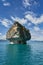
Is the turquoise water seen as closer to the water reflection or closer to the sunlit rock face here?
the water reflection

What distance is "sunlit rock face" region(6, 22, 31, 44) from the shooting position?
359ft

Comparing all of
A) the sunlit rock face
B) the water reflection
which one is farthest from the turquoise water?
the sunlit rock face

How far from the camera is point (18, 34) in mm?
110688

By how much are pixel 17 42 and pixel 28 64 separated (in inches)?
3259

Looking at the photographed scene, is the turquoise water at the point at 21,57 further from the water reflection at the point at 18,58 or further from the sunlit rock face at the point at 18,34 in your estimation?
the sunlit rock face at the point at 18,34

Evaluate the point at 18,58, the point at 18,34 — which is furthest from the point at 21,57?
the point at 18,34

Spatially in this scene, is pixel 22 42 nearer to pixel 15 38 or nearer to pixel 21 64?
pixel 15 38

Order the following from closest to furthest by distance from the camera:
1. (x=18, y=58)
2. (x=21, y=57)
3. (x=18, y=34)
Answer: (x=18, y=58)
(x=21, y=57)
(x=18, y=34)

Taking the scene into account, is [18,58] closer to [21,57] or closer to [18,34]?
[21,57]

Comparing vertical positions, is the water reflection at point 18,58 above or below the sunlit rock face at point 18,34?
below

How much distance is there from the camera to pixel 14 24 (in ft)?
384

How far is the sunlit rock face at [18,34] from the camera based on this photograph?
10938 centimetres

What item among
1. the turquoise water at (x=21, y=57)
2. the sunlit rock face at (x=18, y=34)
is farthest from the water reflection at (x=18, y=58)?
the sunlit rock face at (x=18, y=34)

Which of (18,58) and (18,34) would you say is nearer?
(18,58)
